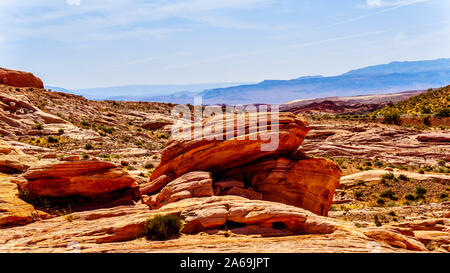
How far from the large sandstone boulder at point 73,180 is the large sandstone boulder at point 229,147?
8.87 ft

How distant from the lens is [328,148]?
38.2 meters

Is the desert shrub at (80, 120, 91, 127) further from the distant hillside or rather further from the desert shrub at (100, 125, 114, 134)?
the distant hillside

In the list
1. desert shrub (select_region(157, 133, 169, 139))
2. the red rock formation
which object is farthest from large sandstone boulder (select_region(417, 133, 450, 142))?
the red rock formation

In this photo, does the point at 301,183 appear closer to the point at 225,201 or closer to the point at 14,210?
the point at 225,201

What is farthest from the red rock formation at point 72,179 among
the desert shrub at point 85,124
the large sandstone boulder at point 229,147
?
the desert shrub at point 85,124

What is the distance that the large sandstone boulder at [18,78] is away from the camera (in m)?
50.0

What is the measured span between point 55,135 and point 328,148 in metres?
32.9

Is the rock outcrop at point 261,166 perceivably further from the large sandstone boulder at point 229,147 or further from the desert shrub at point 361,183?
the desert shrub at point 361,183

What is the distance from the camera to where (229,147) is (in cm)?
1351

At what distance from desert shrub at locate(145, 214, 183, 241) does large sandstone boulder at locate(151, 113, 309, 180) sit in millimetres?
5043

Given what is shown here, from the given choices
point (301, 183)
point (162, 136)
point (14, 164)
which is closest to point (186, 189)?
point (301, 183)

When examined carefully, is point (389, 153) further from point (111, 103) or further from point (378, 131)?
point (111, 103)

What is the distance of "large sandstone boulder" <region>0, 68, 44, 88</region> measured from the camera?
50.0 metres
